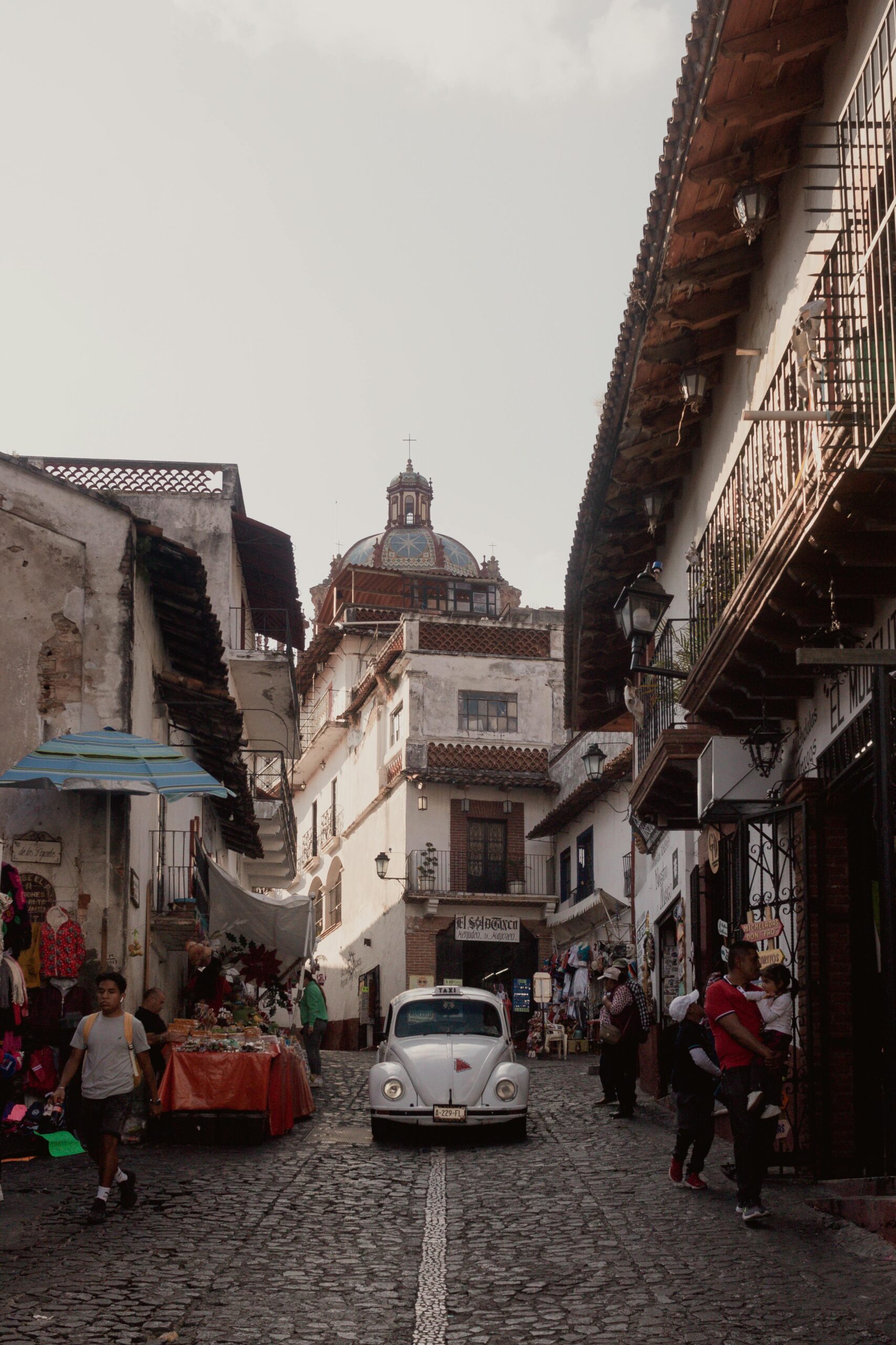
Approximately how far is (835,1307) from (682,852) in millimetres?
12588

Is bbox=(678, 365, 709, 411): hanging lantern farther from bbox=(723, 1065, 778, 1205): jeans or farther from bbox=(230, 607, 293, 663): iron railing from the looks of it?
bbox=(230, 607, 293, 663): iron railing

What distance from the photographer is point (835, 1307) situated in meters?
7.57

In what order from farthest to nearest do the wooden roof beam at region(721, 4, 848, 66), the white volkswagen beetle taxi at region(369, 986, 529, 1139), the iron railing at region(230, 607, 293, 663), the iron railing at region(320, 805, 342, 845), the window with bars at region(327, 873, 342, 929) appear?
1. the iron railing at region(320, 805, 342, 845)
2. the window with bars at region(327, 873, 342, 929)
3. the iron railing at region(230, 607, 293, 663)
4. the white volkswagen beetle taxi at region(369, 986, 529, 1139)
5. the wooden roof beam at region(721, 4, 848, 66)

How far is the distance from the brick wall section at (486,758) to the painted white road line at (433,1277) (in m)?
30.7

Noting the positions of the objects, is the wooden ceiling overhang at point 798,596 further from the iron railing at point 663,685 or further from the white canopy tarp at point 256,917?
the white canopy tarp at point 256,917

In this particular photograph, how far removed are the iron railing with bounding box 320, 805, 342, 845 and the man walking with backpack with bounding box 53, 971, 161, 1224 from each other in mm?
40053

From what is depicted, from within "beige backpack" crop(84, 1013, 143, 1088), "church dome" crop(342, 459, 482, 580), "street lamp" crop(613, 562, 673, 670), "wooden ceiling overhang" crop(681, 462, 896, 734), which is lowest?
"beige backpack" crop(84, 1013, 143, 1088)

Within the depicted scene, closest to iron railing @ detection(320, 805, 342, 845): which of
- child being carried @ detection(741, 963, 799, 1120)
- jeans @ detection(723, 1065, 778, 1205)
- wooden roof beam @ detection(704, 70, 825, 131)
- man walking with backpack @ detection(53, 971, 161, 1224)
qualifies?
man walking with backpack @ detection(53, 971, 161, 1224)

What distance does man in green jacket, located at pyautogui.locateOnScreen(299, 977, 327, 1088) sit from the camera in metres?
24.7

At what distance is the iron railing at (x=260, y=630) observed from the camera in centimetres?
2836

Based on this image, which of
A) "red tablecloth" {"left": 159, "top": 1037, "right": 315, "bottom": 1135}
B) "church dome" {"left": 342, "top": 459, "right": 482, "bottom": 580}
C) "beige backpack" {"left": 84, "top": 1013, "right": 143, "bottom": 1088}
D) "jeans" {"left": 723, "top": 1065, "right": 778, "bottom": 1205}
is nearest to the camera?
"jeans" {"left": 723, "top": 1065, "right": 778, "bottom": 1205}

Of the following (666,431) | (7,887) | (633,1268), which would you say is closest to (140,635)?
(7,887)

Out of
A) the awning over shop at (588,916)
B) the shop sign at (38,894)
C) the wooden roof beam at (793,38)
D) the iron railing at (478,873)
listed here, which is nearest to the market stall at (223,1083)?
the shop sign at (38,894)

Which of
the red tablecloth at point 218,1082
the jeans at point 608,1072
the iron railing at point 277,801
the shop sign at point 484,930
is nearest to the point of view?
the red tablecloth at point 218,1082
